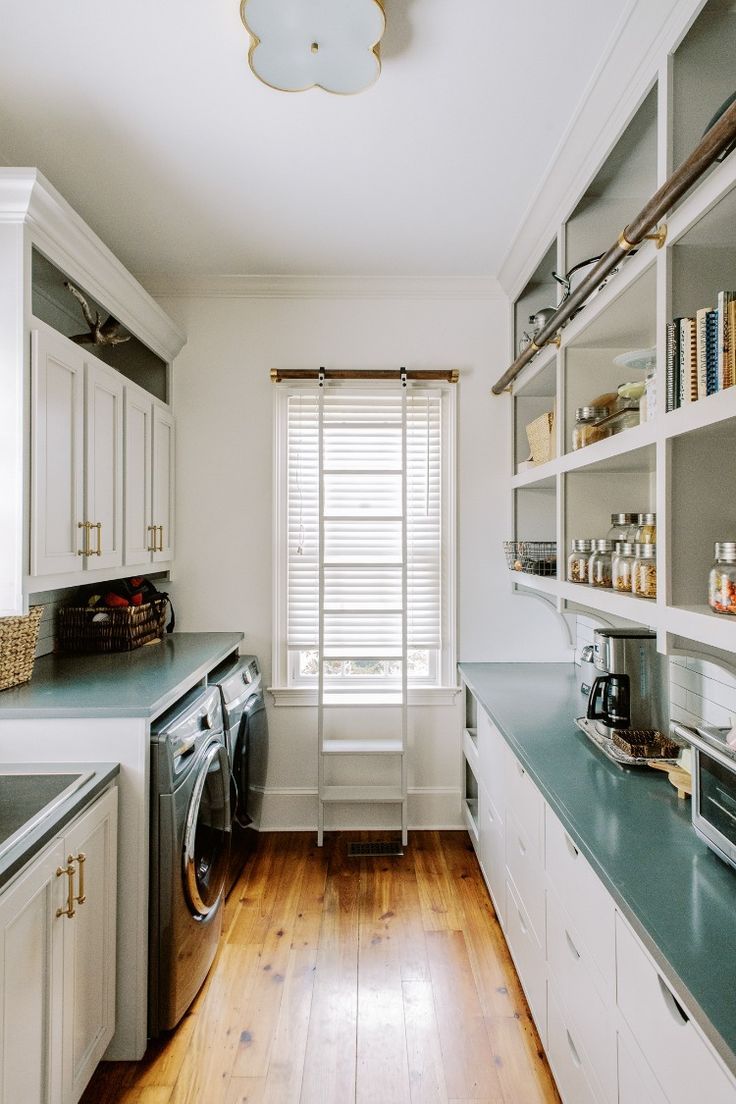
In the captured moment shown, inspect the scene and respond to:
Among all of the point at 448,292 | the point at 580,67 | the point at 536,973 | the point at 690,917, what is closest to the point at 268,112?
the point at 580,67

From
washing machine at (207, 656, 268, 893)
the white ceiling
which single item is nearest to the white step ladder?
washing machine at (207, 656, 268, 893)

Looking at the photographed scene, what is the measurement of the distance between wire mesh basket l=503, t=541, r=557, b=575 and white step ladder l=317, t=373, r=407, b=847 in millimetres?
507

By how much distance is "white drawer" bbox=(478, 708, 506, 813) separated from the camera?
2117 millimetres

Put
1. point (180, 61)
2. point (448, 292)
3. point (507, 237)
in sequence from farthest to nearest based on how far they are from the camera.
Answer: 1. point (448, 292)
2. point (507, 237)
3. point (180, 61)

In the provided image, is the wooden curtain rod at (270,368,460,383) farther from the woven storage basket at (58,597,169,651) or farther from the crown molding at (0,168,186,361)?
the woven storage basket at (58,597,169,651)

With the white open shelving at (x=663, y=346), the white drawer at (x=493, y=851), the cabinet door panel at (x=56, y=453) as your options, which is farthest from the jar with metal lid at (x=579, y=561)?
the cabinet door panel at (x=56, y=453)

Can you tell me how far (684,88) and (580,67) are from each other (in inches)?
16.2

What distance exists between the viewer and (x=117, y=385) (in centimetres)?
228

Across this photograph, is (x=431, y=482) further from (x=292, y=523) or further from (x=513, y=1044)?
(x=513, y=1044)

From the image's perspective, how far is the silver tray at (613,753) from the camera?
5.36 feet

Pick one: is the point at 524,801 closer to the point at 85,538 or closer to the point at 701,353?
the point at 701,353

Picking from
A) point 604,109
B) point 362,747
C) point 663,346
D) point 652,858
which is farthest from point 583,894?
point 604,109

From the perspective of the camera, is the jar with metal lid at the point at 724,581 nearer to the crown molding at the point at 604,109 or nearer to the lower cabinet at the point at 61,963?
the crown molding at the point at 604,109

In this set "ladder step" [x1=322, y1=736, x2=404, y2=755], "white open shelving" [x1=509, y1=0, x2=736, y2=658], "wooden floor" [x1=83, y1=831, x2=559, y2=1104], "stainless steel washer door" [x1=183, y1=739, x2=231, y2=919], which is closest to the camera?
"white open shelving" [x1=509, y1=0, x2=736, y2=658]
